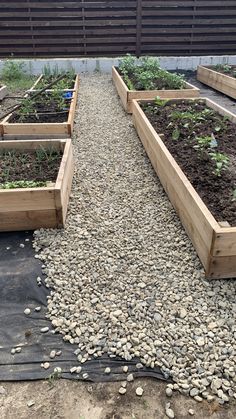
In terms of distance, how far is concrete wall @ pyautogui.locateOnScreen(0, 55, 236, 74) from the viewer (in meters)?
8.93

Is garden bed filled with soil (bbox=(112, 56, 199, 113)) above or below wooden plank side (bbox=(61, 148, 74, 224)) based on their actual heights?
above

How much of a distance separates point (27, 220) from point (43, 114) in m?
2.47

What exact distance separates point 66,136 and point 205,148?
6.25 feet

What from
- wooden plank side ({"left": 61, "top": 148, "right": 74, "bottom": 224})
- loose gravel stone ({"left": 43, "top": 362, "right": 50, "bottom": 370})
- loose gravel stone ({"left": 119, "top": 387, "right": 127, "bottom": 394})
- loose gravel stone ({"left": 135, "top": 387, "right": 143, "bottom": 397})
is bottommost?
loose gravel stone ({"left": 135, "top": 387, "right": 143, "bottom": 397})

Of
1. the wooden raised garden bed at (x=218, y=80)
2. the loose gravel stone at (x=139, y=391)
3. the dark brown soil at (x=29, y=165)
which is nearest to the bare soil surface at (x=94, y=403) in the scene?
the loose gravel stone at (x=139, y=391)

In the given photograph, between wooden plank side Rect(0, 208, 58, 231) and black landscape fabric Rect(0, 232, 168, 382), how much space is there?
33cm

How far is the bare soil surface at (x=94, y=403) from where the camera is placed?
159cm

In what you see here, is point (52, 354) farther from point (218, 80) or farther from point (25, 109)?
point (218, 80)

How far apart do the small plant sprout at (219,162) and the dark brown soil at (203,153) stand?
0.10 feet

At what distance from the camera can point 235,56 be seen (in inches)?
370

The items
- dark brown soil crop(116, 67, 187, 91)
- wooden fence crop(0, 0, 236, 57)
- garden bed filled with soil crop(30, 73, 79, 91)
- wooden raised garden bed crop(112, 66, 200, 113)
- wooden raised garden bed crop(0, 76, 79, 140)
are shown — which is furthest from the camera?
wooden fence crop(0, 0, 236, 57)

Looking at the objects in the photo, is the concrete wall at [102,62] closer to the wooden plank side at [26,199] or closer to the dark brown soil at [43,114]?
the dark brown soil at [43,114]

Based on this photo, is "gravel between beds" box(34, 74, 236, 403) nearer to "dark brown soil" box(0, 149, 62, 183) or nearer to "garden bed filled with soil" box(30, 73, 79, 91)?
"dark brown soil" box(0, 149, 62, 183)

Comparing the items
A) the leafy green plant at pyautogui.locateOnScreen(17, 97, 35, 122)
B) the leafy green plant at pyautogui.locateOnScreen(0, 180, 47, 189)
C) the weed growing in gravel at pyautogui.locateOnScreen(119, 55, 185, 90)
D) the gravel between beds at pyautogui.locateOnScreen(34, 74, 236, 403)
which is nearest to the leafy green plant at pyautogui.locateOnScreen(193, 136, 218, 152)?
the gravel between beds at pyautogui.locateOnScreen(34, 74, 236, 403)
